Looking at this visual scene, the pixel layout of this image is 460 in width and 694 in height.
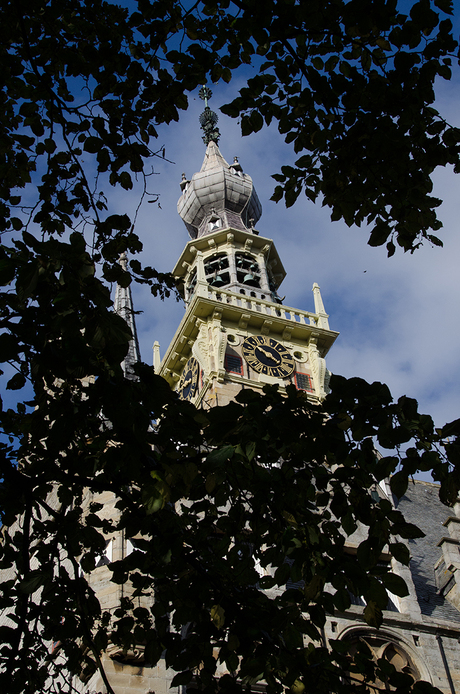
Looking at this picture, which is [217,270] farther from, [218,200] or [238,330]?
[218,200]

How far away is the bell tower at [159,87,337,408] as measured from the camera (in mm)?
30016

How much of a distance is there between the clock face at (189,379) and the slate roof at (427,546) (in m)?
9.37

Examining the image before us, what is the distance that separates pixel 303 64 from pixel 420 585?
16.7 metres

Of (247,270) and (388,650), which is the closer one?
(388,650)

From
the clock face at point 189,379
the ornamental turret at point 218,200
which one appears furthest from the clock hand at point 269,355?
the ornamental turret at point 218,200

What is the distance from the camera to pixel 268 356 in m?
31.3

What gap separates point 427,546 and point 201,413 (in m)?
20.1

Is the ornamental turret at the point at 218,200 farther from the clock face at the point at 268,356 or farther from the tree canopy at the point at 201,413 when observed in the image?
the tree canopy at the point at 201,413

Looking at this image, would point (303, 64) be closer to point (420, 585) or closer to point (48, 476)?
point (48, 476)

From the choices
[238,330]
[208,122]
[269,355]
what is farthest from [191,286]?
[208,122]

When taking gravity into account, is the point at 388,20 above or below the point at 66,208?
above

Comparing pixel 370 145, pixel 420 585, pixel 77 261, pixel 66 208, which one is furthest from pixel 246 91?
pixel 420 585

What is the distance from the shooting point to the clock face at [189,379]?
103 feet

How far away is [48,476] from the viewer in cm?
567
